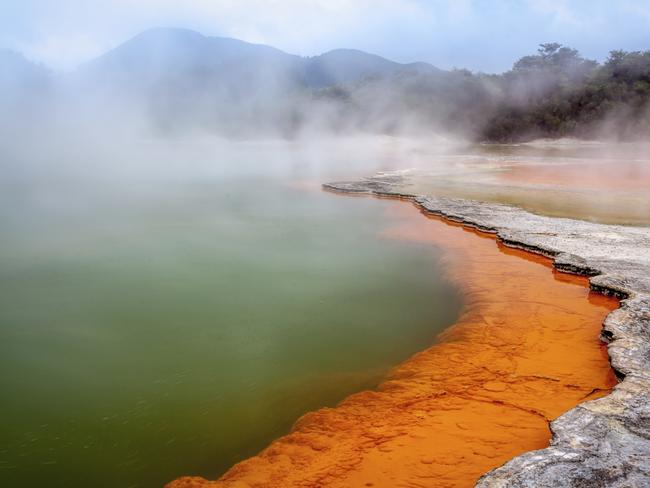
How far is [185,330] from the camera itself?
365 cm

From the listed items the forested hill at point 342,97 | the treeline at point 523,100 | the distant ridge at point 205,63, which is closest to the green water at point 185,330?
the forested hill at point 342,97

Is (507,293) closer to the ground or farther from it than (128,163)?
closer to the ground

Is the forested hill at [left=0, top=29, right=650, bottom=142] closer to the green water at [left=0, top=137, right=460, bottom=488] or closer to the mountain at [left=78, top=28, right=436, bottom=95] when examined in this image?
the mountain at [left=78, top=28, right=436, bottom=95]

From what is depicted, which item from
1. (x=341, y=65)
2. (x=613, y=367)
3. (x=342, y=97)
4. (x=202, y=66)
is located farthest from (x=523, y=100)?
(x=341, y=65)

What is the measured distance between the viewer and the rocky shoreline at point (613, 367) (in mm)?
1853

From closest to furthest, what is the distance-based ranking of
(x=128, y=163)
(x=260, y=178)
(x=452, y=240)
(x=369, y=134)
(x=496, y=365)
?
(x=496, y=365) < (x=452, y=240) < (x=260, y=178) < (x=128, y=163) < (x=369, y=134)

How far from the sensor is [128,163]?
17016mm

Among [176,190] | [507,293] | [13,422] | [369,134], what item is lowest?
[13,422]

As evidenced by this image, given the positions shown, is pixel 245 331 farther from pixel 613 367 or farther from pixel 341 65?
pixel 341 65

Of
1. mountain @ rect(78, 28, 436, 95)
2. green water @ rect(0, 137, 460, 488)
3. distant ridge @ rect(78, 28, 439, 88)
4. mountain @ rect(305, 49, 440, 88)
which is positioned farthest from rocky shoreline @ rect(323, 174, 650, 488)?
mountain @ rect(305, 49, 440, 88)

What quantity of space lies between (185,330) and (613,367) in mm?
2764

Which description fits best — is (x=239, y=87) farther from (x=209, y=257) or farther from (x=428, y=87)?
(x=209, y=257)

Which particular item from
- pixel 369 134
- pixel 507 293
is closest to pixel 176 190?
pixel 507 293

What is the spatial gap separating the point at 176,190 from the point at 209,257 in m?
5.73
